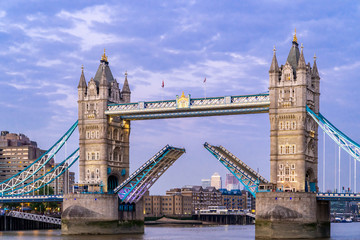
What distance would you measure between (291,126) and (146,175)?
61.8 ft

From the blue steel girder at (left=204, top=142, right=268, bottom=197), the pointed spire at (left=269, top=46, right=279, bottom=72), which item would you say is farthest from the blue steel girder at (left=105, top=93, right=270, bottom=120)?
the blue steel girder at (left=204, top=142, right=268, bottom=197)

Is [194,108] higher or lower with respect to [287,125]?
higher

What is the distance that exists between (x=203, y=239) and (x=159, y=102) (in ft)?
54.5

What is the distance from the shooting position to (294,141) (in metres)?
76.2

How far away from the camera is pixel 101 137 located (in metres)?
85.9

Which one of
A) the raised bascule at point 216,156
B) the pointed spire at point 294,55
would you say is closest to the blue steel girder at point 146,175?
the raised bascule at point 216,156

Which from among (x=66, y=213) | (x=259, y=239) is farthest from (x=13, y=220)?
(x=259, y=239)

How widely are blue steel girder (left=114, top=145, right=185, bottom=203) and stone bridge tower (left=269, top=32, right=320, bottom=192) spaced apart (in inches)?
510

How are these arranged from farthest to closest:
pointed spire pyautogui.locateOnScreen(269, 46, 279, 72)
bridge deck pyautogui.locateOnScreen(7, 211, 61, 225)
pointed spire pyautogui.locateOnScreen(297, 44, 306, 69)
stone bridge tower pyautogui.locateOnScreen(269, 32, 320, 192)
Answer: bridge deck pyautogui.locateOnScreen(7, 211, 61, 225) < pointed spire pyautogui.locateOnScreen(269, 46, 279, 72) < pointed spire pyautogui.locateOnScreen(297, 44, 306, 69) < stone bridge tower pyautogui.locateOnScreen(269, 32, 320, 192)

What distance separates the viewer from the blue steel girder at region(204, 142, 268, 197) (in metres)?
77.4

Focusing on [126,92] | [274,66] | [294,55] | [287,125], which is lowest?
[287,125]

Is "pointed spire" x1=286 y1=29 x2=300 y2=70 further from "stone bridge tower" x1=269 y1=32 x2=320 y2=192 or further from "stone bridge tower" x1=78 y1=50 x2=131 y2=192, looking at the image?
"stone bridge tower" x1=78 y1=50 x2=131 y2=192

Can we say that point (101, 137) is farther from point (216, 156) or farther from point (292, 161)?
point (292, 161)

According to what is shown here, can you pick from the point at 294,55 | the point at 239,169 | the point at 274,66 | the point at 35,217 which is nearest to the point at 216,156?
the point at 239,169
